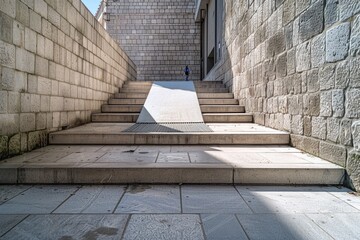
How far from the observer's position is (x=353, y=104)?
2.11 m

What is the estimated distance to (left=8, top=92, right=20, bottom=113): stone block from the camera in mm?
2596

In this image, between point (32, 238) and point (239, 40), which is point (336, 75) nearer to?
point (32, 238)

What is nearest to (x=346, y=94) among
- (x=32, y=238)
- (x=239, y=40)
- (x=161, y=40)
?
(x=32, y=238)

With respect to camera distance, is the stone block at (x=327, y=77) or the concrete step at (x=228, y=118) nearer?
the stone block at (x=327, y=77)

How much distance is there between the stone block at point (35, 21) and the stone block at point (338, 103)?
139 inches

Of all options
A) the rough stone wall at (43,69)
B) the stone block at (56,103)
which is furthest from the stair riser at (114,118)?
the stone block at (56,103)

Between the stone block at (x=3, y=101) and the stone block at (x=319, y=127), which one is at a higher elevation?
the stone block at (x=3, y=101)

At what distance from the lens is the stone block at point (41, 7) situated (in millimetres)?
3020

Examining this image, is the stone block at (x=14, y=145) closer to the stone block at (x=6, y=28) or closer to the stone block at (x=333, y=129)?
the stone block at (x=6, y=28)

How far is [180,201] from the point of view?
6.31ft

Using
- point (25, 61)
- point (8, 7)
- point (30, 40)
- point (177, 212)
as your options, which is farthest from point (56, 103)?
point (177, 212)

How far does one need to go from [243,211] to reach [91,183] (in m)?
1.44

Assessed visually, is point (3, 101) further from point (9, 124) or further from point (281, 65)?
point (281, 65)

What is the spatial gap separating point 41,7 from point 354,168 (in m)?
4.05
